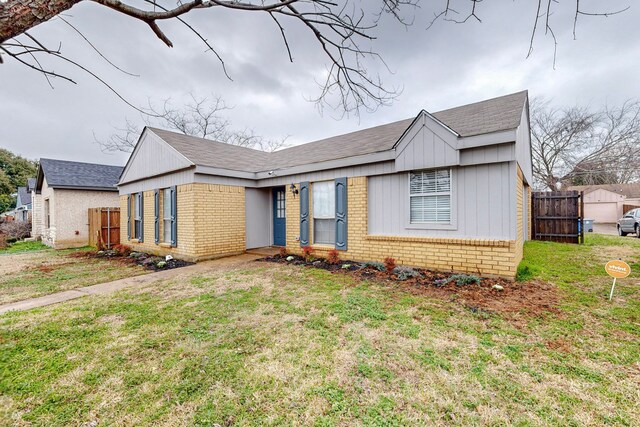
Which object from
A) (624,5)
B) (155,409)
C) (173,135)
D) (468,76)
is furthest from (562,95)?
(155,409)

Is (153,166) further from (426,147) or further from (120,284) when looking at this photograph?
(426,147)

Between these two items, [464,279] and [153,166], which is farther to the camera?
[153,166]

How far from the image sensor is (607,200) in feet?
98.3

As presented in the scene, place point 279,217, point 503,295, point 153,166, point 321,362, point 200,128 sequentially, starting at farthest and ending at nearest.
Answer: point 200,128 < point 279,217 < point 153,166 < point 503,295 < point 321,362

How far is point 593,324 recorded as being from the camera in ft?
11.4

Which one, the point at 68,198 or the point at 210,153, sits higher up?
the point at 210,153

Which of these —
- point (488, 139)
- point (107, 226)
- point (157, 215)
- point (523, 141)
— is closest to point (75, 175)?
point (107, 226)

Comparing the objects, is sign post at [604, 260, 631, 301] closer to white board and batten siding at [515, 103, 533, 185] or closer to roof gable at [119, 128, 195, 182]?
white board and batten siding at [515, 103, 533, 185]

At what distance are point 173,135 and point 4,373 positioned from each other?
9301 millimetres

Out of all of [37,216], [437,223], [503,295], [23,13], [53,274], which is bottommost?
[53,274]

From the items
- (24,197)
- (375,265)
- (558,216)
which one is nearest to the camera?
(375,265)

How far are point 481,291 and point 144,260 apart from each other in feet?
31.1

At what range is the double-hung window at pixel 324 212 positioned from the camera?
7989 millimetres

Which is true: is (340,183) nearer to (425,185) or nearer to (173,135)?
(425,185)
